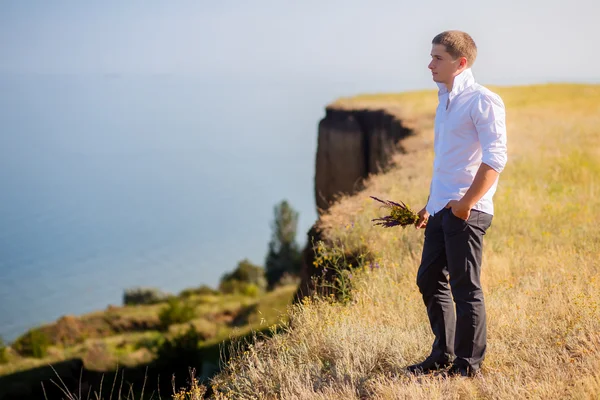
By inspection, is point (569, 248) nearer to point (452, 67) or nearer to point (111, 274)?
point (452, 67)

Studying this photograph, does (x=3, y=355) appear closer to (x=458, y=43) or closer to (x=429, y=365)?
(x=429, y=365)

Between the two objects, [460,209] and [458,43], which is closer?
[460,209]

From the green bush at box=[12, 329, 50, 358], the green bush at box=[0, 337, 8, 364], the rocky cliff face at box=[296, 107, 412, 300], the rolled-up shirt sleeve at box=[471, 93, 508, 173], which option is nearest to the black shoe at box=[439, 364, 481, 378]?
the rolled-up shirt sleeve at box=[471, 93, 508, 173]

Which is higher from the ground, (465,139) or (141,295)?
(465,139)

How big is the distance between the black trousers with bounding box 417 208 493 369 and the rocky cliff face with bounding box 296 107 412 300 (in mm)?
18013

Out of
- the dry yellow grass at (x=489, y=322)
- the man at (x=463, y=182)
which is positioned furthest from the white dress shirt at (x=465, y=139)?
the dry yellow grass at (x=489, y=322)

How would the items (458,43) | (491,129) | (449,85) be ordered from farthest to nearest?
(449,85)
(458,43)
(491,129)

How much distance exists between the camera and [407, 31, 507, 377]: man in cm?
351

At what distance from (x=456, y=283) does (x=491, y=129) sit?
3.27ft

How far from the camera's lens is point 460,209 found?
3547 millimetres

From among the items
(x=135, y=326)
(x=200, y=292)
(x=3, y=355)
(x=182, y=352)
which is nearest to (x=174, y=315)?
(x=135, y=326)

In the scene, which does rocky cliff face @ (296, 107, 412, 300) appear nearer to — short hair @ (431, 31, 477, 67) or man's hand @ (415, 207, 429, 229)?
man's hand @ (415, 207, 429, 229)

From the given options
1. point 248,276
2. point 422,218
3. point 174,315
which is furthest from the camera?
point 248,276

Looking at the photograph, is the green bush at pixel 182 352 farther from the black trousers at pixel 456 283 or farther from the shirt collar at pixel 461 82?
the shirt collar at pixel 461 82
